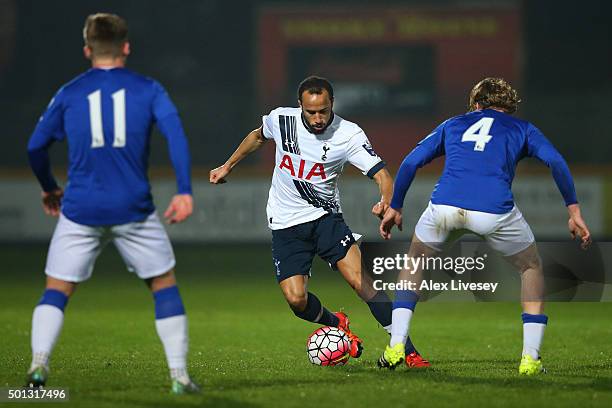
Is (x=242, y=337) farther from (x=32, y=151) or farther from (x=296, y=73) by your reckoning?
(x=296, y=73)

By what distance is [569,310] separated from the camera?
11766 millimetres

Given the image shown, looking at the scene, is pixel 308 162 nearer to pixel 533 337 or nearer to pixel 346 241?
pixel 346 241

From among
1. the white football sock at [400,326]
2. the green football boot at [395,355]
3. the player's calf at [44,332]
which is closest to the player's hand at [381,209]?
the white football sock at [400,326]

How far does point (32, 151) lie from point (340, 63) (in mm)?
17744

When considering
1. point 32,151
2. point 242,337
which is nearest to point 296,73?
point 242,337

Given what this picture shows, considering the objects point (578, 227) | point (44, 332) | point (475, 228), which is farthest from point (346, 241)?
point (44, 332)

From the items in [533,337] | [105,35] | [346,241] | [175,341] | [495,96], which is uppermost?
[105,35]

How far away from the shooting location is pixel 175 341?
5695 millimetres

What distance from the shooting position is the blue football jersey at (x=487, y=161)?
6535 mm

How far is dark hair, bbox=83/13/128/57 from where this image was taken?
564 cm

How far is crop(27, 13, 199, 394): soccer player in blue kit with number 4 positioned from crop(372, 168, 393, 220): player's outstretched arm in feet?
5.34

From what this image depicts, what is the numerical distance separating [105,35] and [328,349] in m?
2.77

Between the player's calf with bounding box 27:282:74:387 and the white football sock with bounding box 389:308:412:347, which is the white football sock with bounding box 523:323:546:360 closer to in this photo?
the white football sock with bounding box 389:308:412:347

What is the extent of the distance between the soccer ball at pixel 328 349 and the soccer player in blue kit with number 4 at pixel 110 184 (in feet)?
5.44
